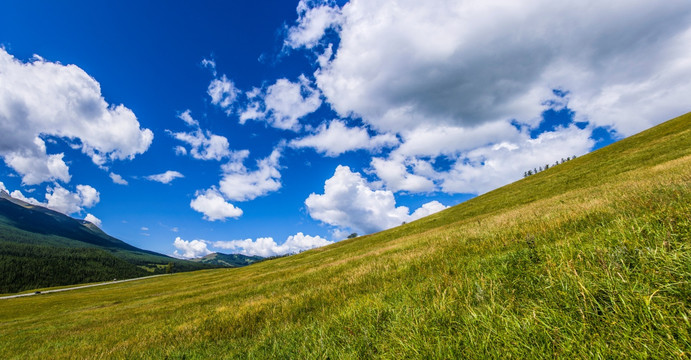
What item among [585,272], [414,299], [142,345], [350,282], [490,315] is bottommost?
[142,345]

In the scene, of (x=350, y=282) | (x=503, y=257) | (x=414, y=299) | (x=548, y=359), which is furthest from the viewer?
(x=350, y=282)

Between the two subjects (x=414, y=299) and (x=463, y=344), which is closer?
(x=463, y=344)

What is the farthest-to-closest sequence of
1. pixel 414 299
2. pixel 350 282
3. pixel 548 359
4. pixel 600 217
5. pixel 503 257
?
pixel 350 282, pixel 600 217, pixel 503 257, pixel 414 299, pixel 548 359

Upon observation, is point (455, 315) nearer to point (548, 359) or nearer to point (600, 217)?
point (548, 359)

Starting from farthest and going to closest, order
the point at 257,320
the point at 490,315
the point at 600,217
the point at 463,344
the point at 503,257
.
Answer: the point at 257,320, the point at 600,217, the point at 503,257, the point at 490,315, the point at 463,344

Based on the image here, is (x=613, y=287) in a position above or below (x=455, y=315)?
above

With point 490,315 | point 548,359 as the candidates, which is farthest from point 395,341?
point 548,359

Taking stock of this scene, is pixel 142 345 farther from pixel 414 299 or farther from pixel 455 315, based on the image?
pixel 455 315

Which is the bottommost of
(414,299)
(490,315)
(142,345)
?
(142,345)

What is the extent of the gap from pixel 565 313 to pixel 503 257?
2.78 meters

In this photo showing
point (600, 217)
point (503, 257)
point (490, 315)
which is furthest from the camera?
point (600, 217)

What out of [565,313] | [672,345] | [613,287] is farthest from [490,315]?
[672,345]

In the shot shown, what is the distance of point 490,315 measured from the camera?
9.24 ft

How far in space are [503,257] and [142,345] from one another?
9.76m
